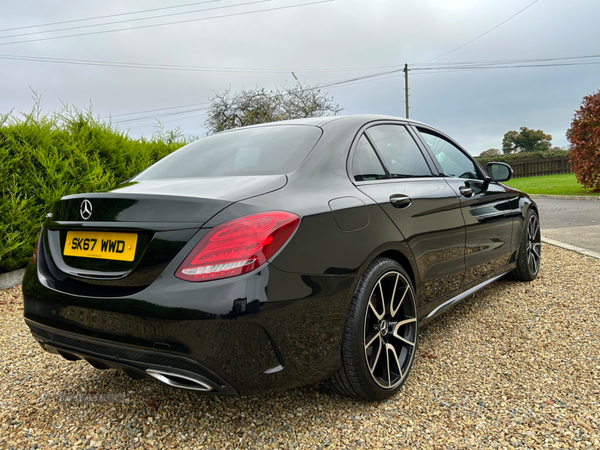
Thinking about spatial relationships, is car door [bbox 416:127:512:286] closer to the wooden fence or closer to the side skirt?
the side skirt

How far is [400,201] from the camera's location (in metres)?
2.59

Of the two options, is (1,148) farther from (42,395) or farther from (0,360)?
(42,395)

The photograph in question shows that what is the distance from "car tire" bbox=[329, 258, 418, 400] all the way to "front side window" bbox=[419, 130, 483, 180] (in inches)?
50.6

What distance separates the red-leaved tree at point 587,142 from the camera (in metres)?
16.5

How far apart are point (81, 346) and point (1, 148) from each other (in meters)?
4.11

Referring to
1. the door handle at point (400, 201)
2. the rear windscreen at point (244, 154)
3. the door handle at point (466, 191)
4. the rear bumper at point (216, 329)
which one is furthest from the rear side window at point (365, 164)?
the door handle at point (466, 191)

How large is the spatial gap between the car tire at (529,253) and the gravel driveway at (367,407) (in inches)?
49.8

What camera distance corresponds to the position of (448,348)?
3.13m

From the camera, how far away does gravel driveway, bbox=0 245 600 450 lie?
2.11m

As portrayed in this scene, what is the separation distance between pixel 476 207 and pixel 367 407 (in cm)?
189

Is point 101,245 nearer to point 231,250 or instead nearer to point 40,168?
point 231,250

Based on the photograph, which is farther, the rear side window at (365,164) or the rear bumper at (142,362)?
the rear side window at (365,164)

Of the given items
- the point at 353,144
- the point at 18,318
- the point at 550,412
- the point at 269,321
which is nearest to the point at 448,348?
the point at 550,412

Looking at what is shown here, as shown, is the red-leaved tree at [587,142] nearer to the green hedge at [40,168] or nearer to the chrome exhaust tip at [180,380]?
the green hedge at [40,168]
